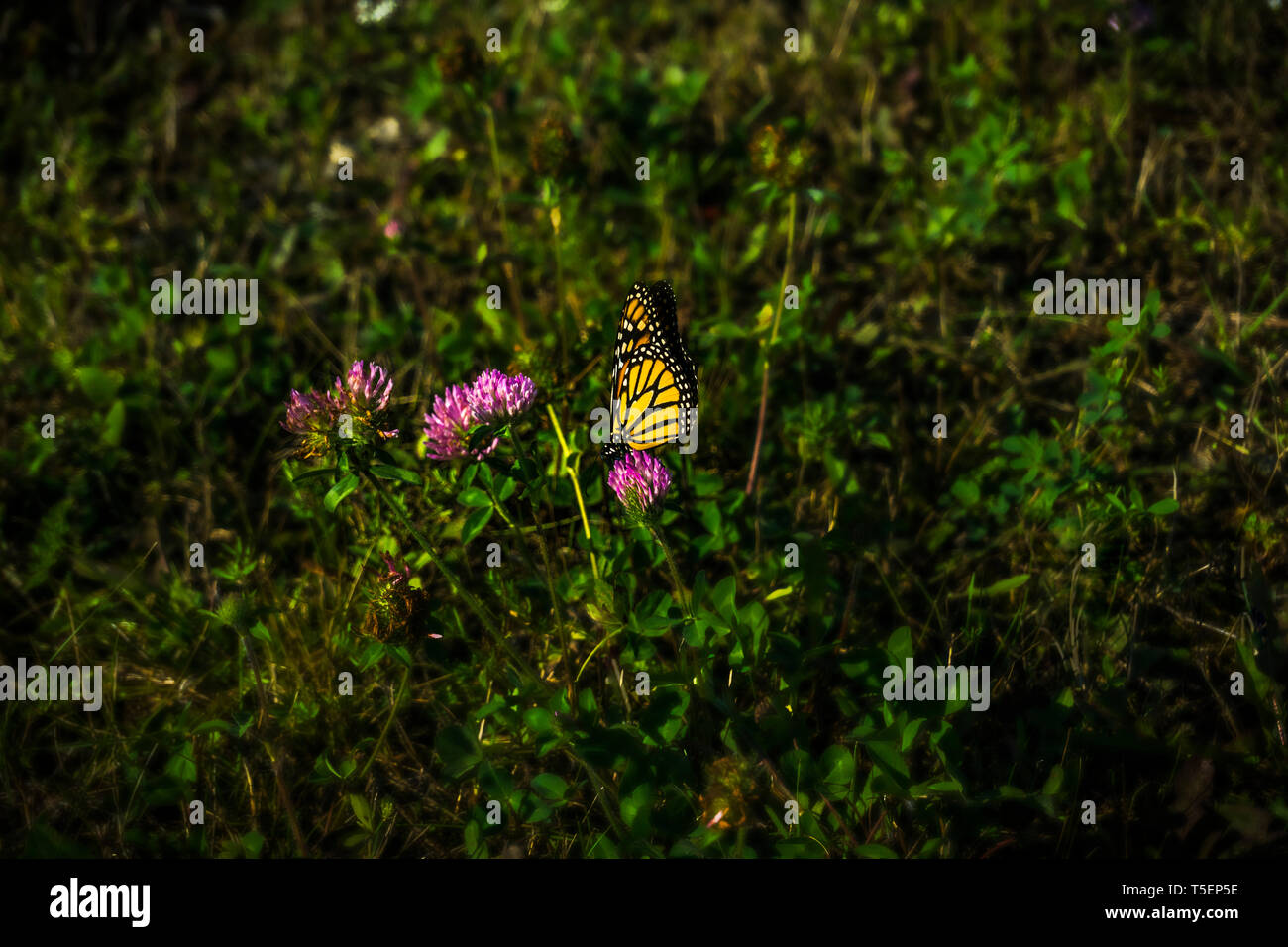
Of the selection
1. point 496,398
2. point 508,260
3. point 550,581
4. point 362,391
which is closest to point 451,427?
point 496,398

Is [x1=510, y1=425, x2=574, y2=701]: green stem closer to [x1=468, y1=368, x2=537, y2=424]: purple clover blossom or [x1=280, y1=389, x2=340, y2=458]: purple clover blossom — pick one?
[x1=468, y1=368, x2=537, y2=424]: purple clover blossom

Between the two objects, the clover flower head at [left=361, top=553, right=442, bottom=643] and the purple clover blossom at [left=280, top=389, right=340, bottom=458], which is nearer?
the purple clover blossom at [left=280, top=389, right=340, bottom=458]

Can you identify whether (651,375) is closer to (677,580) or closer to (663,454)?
(663,454)

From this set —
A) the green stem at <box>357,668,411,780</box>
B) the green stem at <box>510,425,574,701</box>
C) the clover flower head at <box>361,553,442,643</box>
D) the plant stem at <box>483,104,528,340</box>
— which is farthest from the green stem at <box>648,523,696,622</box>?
the plant stem at <box>483,104,528,340</box>

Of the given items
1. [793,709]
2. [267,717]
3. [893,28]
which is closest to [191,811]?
[267,717]

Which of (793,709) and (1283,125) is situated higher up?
(1283,125)
